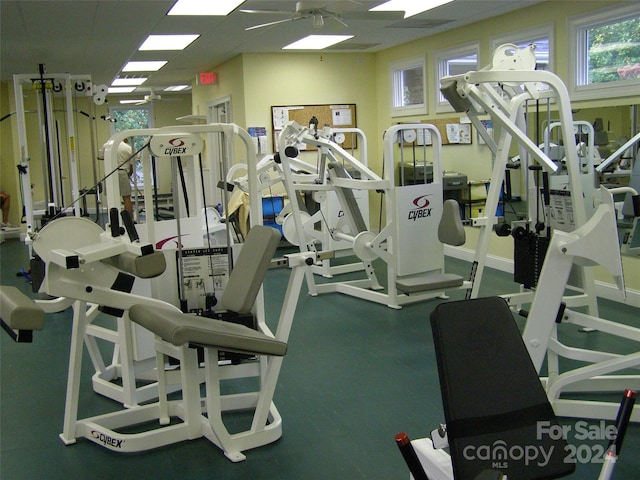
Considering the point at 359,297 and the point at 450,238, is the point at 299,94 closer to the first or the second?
the point at 359,297

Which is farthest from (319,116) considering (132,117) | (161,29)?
(132,117)

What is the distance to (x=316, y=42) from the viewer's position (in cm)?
786

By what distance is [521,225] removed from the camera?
13.1ft

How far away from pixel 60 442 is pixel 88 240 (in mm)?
972

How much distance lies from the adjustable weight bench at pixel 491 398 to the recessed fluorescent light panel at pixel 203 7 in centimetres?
446

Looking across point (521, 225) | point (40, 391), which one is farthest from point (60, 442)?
point (521, 225)

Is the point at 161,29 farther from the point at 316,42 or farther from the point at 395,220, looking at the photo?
the point at 395,220

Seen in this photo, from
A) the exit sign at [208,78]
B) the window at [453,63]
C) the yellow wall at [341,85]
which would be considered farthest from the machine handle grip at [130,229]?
the exit sign at [208,78]

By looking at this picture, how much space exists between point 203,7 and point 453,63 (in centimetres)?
319

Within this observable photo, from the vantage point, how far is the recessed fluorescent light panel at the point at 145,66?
9.41 m

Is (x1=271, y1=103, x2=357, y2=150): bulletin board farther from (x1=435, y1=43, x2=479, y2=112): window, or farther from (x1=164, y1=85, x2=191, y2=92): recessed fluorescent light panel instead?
(x1=164, y1=85, x2=191, y2=92): recessed fluorescent light panel

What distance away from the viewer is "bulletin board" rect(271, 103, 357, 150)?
8586mm

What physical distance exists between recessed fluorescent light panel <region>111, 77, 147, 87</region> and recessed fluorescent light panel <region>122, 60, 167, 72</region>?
1506 mm

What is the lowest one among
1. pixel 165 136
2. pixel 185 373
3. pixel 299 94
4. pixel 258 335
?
pixel 185 373
